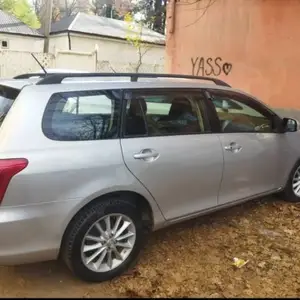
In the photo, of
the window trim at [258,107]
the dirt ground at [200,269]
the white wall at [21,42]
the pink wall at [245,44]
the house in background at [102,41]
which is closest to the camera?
the dirt ground at [200,269]

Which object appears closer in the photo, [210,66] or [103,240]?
[103,240]

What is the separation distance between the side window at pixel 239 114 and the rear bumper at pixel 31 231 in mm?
1867

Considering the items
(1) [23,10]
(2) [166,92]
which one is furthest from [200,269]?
(1) [23,10]

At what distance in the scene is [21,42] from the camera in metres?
26.6

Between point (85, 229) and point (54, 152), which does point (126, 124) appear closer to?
point (54, 152)

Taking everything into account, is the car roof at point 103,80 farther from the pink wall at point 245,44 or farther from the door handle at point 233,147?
the pink wall at point 245,44

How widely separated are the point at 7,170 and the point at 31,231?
46cm

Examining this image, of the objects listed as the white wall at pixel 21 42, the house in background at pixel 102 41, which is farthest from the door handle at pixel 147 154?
the white wall at pixel 21 42

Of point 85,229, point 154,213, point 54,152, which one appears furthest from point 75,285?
point 54,152

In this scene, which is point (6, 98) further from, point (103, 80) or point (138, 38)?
point (138, 38)

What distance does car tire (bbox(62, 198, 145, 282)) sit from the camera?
3096 mm

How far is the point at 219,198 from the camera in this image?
410cm

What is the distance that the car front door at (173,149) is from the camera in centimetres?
340

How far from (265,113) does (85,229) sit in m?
2.56
